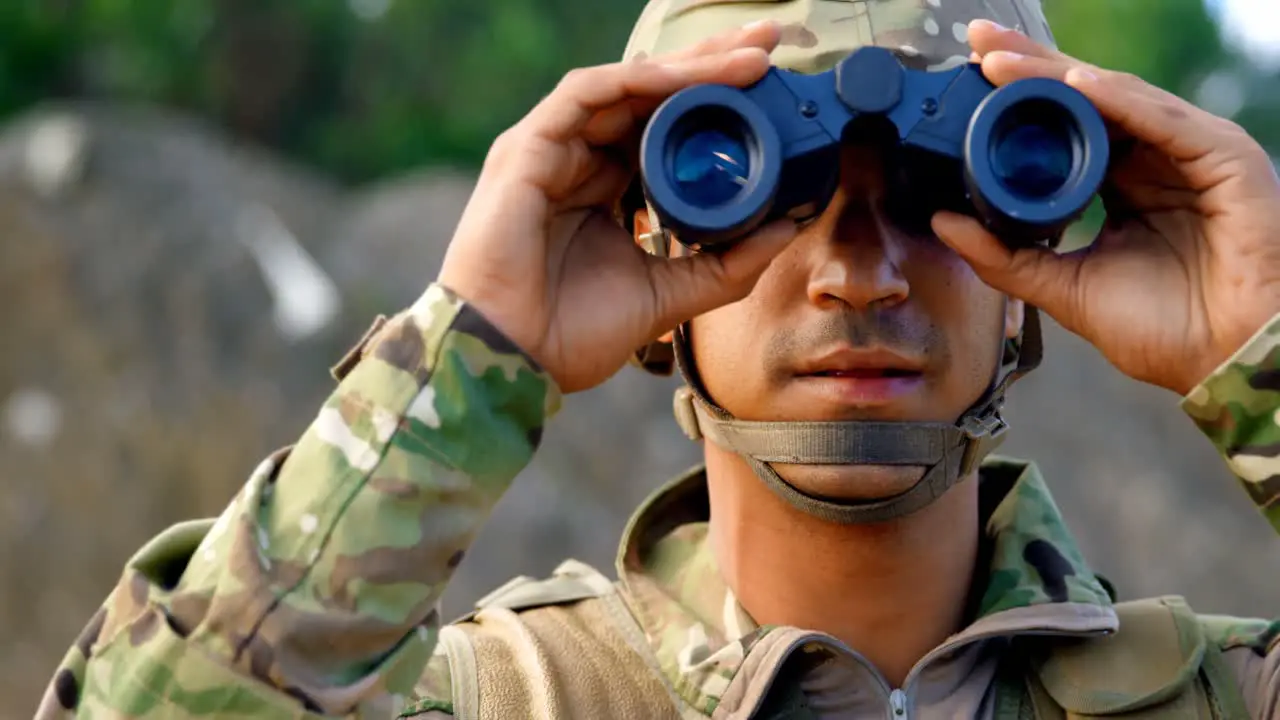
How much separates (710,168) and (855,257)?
28cm

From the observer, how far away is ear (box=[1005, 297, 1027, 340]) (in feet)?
8.60

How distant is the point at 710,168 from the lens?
7.32 ft

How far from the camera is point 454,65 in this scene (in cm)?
1105

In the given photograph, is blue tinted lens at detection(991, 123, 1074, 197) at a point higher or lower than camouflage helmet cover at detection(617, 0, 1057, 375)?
lower

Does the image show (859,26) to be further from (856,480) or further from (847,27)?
(856,480)

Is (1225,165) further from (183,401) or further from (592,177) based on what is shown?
(183,401)

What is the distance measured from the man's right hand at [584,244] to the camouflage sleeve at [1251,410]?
53cm

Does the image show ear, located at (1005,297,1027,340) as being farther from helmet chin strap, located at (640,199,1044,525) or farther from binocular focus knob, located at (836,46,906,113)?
binocular focus knob, located at (836,46,906,113)

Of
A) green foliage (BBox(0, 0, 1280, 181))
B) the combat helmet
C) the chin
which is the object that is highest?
the combat helmet

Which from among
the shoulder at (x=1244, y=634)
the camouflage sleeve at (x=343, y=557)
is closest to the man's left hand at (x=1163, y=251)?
the shoulder at (x=1244, y=634)

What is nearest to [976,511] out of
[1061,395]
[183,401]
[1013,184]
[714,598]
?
[714,598]

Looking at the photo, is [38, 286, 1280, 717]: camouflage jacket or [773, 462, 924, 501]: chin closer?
[38, 286, 1280, 717]: camouflage jacket

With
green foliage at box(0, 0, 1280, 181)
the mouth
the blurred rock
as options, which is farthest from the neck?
green foliage at box(0, 0, 1280, 181)

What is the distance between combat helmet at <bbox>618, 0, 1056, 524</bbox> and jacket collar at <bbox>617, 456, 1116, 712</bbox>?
152 mm
